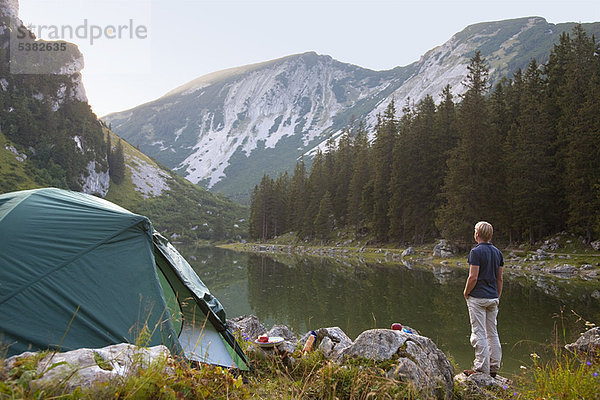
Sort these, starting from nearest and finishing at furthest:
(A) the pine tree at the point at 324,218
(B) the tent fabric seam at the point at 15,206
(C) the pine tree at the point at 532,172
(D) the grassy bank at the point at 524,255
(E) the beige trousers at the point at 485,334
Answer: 1. (B) the tent fabric seam at the point at 15,206
2. (E) the beige trousers at the point at 485,334
3. (D) the grassy bank at the point at 524,255
4. (C) the pine tree at the point at 532,172
5. (A) the pine tree at the point at 324,218

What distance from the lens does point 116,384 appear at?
2.84 m

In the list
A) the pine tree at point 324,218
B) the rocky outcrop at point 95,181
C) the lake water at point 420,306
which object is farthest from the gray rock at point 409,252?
the rocky outcrop at point 95,181

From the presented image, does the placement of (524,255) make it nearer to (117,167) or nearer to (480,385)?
(480,385)

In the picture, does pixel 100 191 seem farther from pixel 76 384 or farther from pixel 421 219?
pixel 76 384

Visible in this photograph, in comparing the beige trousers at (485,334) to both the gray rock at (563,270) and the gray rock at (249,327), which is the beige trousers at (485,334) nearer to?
the gray rock at (249,327)

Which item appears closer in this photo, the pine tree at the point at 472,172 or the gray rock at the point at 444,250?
the pine tree at the point at 472,172

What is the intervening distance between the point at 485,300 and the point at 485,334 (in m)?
0.58

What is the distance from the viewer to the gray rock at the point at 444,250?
33.0 meters

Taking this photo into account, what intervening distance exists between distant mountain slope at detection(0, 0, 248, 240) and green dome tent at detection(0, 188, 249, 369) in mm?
73198

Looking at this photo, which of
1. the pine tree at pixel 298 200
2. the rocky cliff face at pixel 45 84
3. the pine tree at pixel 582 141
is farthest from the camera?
the rocky cliff face at pixel 45 84

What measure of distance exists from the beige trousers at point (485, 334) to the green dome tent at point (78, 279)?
3.94m

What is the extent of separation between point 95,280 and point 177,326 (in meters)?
1.66

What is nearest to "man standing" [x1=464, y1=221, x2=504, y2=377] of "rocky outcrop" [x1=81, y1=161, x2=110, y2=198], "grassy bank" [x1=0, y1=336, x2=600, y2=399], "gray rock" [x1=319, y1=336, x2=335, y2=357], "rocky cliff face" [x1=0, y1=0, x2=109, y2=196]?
"grassy bank" [x1=0, y1=336, x2=600, y2=399]

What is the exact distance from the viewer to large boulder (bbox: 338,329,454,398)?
14.9 ft
